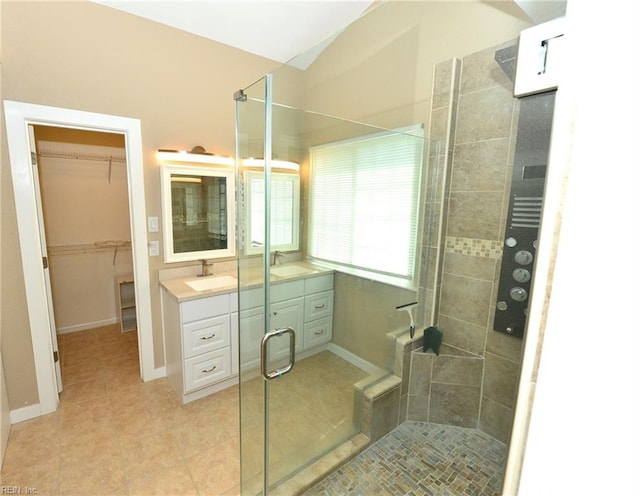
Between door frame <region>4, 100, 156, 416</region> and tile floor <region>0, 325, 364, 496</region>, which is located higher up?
door frame <region>4, 100, 156, 416</region>

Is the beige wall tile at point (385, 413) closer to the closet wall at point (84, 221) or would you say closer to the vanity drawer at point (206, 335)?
the vanity drawer at point (206, 335)

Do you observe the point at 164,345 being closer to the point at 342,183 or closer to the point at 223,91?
the point at 342,183

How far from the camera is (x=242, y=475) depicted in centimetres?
154

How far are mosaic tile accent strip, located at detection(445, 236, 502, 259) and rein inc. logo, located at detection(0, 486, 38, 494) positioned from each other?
2.82 meters

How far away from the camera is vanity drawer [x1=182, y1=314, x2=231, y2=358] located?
228 centimetres

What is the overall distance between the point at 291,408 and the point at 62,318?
3.26 metres

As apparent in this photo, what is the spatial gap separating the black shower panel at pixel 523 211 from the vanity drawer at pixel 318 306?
1.14m

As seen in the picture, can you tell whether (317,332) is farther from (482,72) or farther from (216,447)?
(482,72)

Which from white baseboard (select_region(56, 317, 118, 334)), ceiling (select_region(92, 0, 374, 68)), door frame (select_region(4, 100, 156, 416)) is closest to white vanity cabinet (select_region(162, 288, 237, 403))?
door frame (select_region(4, 100, 156, 416))

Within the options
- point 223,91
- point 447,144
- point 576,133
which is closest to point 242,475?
point 576,133

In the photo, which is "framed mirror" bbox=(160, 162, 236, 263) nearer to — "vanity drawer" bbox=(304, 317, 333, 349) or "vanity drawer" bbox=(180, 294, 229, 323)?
"vanity drawer" bbox=(180, 294, 229, 323)

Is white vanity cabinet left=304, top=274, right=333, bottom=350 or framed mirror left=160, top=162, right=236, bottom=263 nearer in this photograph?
white vanity cabinet left=304, top=274, right=333, bottom=350

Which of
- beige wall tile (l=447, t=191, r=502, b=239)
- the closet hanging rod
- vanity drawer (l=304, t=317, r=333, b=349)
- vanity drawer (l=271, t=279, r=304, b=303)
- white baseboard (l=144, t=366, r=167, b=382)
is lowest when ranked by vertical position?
white baseboard (l=144, t=366, r=167, b=382)

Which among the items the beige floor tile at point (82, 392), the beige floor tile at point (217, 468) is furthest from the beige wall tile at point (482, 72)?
the beige floor tile at point (82, 392)
